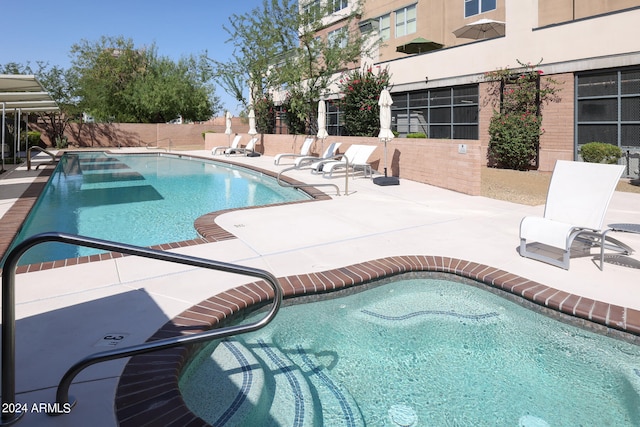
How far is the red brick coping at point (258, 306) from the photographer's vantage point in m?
2.49

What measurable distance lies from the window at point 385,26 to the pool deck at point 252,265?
753 inches

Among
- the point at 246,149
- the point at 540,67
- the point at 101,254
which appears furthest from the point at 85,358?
the point at 246,149

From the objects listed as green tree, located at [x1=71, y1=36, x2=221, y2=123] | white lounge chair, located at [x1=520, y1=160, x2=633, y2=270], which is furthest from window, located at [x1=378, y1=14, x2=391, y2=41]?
white lounge chair, located at [x1=520, y1=160, x2=633, y2=270]

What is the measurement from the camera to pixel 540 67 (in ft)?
49.0

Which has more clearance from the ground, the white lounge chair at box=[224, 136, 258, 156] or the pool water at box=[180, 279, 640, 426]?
the white lounge chair at box=[224, 136, 258, 156]

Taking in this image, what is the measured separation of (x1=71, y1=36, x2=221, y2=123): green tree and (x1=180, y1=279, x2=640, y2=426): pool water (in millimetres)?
36252

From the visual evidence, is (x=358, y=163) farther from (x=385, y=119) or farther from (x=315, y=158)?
(x=315, y=158)

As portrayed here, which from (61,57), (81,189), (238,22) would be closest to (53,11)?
(61,57)

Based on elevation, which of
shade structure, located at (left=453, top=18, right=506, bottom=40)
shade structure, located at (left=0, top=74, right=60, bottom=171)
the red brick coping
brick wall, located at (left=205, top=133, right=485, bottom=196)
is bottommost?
the red brick coping

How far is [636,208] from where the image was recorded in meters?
8.67

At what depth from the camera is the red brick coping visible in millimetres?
2488

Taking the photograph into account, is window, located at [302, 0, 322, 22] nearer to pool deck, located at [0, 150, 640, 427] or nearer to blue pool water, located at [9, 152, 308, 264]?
blue pool water, located at [9, 152, 308, 264]

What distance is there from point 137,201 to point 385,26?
19.8m

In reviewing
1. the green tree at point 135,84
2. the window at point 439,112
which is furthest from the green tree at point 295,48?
the green tree at point 135,84
